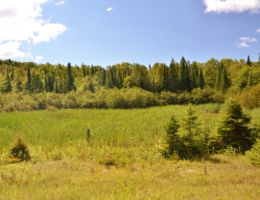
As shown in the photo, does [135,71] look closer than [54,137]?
No

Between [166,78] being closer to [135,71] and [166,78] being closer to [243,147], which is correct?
[135,71]

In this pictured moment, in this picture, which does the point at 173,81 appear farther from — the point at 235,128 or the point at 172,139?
the point at 172,139

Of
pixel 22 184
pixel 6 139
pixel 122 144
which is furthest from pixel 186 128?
pixel 6 139

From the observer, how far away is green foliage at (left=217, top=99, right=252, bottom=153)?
881 cm

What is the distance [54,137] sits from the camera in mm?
12039

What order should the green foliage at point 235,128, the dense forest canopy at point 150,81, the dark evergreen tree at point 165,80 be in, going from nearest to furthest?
the green foliage at point 235,128 < the dense forest canopy at point 150,81 < the dark evergreen tree at point 165,80

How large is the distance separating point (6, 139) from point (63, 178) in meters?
9.35

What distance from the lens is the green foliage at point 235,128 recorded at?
8.81 metres

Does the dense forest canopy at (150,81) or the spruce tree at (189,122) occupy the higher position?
the dense forest canopy at (150,81)

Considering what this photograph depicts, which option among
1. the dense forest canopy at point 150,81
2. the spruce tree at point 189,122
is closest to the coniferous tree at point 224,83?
the dense forest canopy at point 150,81

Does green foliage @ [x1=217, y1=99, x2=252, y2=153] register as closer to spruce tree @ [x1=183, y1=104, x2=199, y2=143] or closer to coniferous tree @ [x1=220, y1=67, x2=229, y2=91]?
spruce tree @ [x1=183, y1=104, x2=199, y2=143]

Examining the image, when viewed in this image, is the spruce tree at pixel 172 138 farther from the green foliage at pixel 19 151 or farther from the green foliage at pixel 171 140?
the green foliage at pixel 19 151

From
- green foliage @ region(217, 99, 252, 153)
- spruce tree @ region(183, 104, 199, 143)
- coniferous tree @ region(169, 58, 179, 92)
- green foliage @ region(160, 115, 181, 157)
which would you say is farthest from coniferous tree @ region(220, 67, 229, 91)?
green foliage @ region(160, 115, 181, 157)

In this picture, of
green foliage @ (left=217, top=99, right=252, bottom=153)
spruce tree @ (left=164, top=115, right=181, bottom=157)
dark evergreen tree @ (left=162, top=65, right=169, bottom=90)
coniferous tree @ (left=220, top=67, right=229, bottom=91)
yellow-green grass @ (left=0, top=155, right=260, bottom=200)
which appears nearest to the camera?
yellow-green grass @ (left=0, top=155, right=260, bottom=200)
